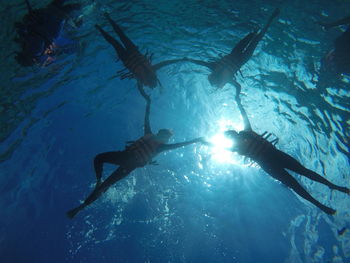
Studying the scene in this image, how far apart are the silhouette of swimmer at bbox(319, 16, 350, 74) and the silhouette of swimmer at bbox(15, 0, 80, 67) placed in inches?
444

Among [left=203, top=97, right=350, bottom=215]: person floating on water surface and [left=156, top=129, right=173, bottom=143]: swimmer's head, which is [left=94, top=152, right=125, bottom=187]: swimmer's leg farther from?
[left=203, top=97, right=350, bottom=215]: person floating on water surface

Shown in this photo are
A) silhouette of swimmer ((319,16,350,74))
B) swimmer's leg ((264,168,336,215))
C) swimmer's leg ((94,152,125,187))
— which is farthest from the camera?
silhouette of swimmer ((319,16,350,74))

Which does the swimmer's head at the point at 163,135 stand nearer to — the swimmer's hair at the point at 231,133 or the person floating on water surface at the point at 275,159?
the swimmer's hair at the point at 231,133

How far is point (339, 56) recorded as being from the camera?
9.99 metres

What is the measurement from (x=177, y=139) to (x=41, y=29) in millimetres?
10389

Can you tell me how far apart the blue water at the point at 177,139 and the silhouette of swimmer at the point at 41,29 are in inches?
55.9

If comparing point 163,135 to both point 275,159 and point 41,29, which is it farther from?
point 41,29

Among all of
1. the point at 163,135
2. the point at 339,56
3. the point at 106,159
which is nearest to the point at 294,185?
the point at 163,135

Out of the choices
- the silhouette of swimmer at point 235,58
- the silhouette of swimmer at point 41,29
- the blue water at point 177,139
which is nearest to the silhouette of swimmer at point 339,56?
the blue water at point 177,139

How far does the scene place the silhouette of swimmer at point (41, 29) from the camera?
873 cm

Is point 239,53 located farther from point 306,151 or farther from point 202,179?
point 202,179

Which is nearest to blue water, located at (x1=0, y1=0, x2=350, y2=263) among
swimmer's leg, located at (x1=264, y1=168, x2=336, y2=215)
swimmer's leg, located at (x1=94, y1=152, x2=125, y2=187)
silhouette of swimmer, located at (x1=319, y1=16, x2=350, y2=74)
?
silhouette of swimmer, located at (x1=319, y1=16, x2=350, y2=74)

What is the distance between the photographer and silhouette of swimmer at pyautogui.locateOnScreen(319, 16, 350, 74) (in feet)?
30.5

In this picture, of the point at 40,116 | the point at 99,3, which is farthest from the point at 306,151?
the point at 40,116
